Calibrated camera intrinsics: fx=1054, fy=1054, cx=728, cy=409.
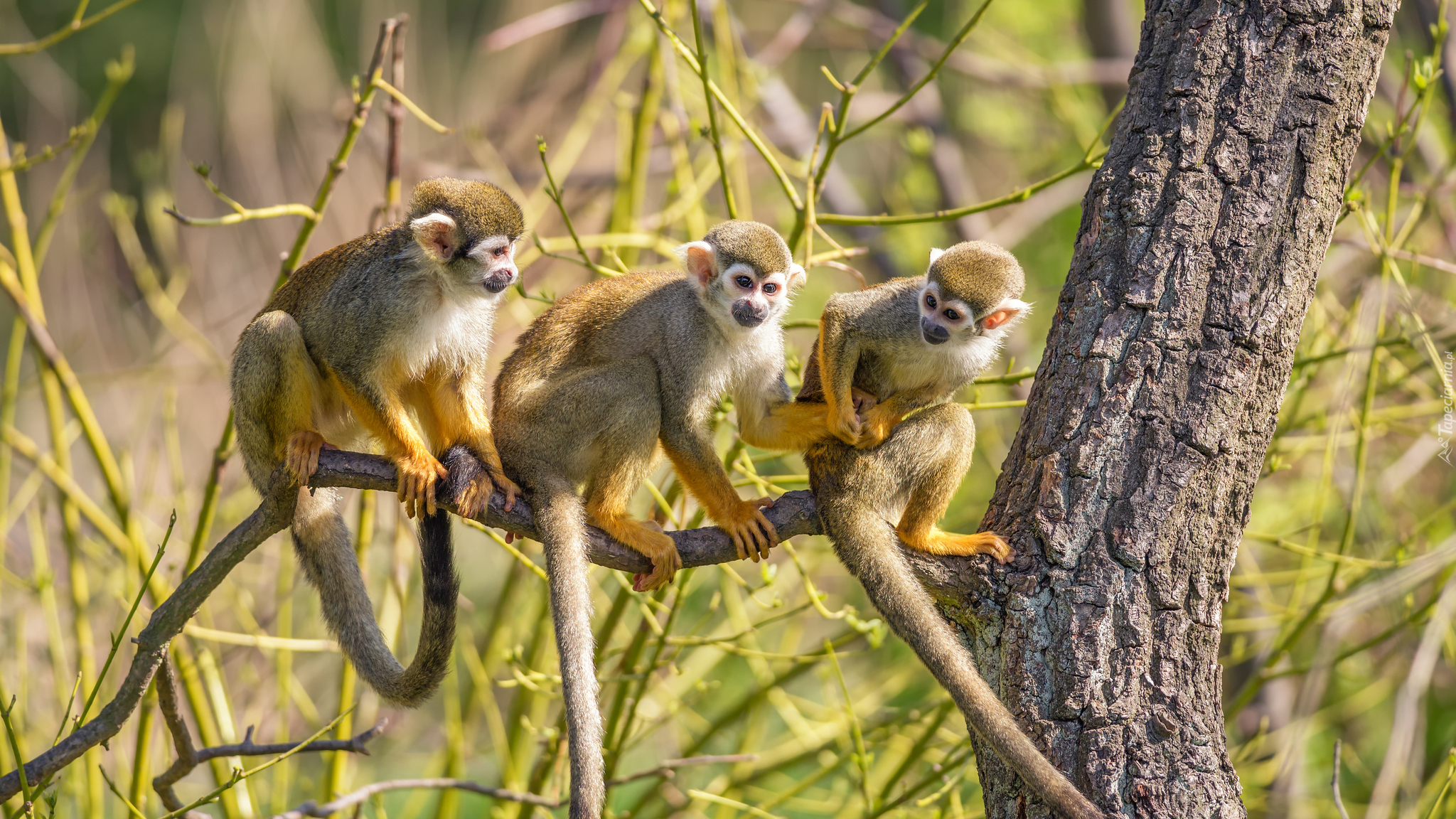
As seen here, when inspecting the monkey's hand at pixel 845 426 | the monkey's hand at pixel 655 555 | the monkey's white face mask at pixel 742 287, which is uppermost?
the monkey's white face mask at pixel 742 287

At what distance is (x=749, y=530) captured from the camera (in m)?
3.07

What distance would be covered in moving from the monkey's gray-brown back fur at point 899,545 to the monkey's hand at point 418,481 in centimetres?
111

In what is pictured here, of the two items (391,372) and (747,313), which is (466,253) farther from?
(747,313)

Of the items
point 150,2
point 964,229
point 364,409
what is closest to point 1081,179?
point 964,229

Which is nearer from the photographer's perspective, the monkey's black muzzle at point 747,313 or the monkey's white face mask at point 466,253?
the monkey's white face mask at point 466,253

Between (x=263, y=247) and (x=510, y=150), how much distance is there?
2.18 m

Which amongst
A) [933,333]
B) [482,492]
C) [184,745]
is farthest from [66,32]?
[933,333]

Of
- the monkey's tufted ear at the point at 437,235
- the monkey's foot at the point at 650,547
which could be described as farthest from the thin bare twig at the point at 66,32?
the monkey's foot at the point at 650,547

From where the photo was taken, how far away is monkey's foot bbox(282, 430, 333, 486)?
2.94 metres

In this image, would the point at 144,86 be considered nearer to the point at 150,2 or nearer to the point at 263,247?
the point at 150,2

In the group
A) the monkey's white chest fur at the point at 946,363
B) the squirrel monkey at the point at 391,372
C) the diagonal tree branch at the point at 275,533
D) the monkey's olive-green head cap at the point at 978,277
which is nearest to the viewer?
the diagonal tree branch at the point at 275,533

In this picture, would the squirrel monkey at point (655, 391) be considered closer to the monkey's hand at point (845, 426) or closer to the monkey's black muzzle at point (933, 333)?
the monkey's hand at point (845, 426)

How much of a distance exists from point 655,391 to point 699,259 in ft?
1.48

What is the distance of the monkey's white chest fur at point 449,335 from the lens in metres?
3.26
